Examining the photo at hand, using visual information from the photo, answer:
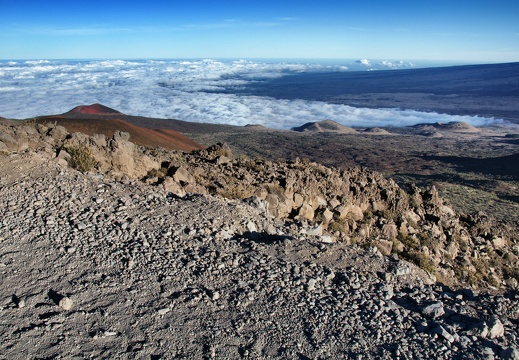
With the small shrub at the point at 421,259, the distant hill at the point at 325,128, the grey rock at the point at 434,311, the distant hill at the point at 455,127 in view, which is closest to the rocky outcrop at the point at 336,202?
the small shrub at the point at 421,259

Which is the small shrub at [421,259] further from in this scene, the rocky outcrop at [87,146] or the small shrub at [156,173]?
the rocky outcrop at [87,146]

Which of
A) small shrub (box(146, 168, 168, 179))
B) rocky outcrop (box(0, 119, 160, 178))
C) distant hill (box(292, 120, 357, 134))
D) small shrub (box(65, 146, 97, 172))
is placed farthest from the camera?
distant hill (box(292, 120, 357, 134))

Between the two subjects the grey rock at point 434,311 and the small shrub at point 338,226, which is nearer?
the grey rock at point 434,311

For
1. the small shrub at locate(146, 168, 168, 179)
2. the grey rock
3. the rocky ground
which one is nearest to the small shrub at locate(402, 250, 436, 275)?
the rocky ground

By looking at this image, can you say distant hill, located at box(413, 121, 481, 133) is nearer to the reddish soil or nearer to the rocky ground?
the reddish soil

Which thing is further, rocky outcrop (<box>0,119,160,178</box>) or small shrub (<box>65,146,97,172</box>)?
rocky outcrop (<box>0,119,160,178</box>)

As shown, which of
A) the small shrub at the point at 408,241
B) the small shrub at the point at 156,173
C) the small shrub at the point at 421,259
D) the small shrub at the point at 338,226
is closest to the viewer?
the small shrub at the point at 421,259

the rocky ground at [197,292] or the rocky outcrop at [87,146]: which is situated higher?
the rocky outcrop at [87,146]

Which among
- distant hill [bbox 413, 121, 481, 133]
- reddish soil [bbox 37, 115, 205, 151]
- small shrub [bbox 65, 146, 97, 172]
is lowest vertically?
distant hill [bbox 413, 121, 481, 133]
